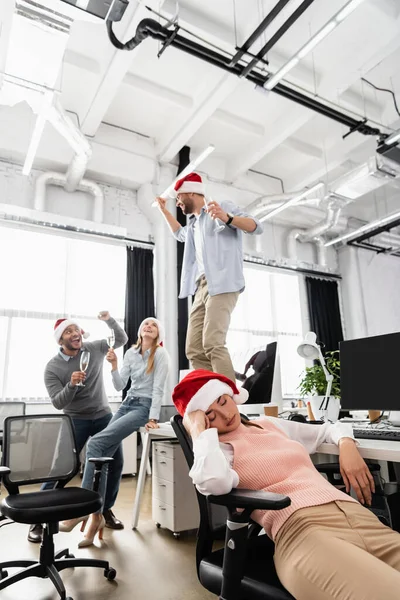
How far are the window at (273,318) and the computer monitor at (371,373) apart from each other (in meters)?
5.26

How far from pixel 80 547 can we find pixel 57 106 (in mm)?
3792

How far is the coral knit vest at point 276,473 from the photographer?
1127mm

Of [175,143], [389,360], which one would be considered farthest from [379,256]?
[389,360]

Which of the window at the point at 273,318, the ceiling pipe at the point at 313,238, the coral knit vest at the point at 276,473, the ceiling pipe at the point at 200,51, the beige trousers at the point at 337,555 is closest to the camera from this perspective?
the beige trousers at the point at 337,555

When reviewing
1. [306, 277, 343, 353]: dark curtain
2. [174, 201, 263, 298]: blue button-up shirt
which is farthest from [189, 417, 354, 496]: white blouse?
[306, 277, 343, 353]: dark curtain

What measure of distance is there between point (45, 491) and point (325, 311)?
23.0 feet

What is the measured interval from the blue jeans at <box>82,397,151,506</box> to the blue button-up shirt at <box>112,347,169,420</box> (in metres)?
0.08

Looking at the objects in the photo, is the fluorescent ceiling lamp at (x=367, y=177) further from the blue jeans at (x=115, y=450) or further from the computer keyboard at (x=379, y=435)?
the computer keyboard at (x=379, y=435)

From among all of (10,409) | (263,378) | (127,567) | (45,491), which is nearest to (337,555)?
(127,567)

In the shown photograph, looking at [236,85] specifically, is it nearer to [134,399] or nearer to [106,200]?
[106,200]

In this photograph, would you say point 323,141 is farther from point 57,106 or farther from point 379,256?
point 57,106

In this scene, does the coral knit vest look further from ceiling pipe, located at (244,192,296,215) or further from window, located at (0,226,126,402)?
ceiling pipe, located at (244,192,296,215)

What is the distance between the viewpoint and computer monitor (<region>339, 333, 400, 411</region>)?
172cm

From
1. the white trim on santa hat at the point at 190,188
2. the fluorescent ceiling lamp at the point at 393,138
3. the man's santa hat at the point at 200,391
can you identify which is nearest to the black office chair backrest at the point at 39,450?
the man's santa hat at the point at 200,391
